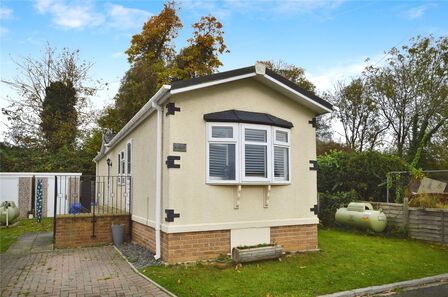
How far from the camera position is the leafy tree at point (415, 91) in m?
23.6

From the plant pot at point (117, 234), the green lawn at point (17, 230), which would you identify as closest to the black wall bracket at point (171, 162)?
the plant pot at point (117, 234)

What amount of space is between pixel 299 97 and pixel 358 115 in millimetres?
25331

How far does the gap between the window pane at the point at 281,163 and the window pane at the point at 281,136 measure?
218mm

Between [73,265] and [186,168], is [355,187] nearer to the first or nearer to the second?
[186,168]

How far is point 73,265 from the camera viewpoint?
7.75 m

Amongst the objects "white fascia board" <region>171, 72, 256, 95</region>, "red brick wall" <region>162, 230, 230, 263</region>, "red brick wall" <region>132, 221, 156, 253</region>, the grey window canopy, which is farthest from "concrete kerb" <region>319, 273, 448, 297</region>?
"white fascia board" <region>171, 72, 256, 95</region>

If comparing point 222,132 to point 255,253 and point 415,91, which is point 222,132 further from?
point 415,91

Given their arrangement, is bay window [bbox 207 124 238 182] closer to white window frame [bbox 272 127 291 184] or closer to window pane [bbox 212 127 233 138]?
window pane [bbox 212 127 233 138]

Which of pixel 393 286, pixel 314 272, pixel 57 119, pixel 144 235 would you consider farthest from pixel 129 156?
pixel 57 119

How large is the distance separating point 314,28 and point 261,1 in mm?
1908

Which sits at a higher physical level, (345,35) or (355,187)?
(345,35)

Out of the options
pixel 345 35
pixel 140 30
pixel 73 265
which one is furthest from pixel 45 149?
pixel 345 35

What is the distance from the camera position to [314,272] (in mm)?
7156

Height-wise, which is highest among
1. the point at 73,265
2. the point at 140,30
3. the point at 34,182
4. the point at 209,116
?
the point at 140,30
